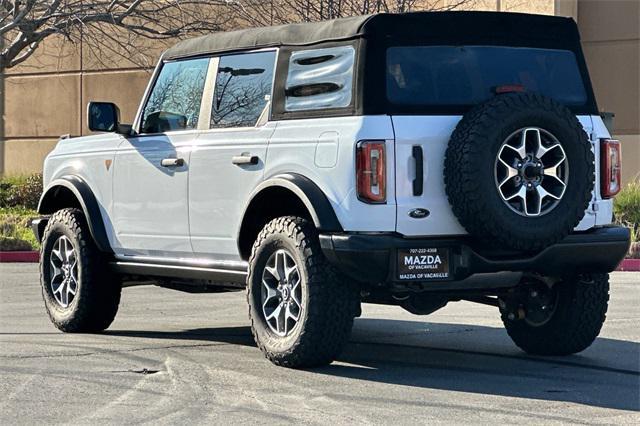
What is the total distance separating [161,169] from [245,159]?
106 cm

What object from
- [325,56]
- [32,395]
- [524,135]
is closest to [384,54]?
[325,56]

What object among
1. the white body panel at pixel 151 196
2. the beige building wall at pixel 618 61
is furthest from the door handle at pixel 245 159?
the beige building wall at pixel 618 61

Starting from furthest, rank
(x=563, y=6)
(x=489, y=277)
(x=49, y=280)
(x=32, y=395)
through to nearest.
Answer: (x=563, y=6) → (x=49, y=280) → (x=489, y=277) → (x=32, y=395)

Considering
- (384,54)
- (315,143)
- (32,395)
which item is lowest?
(32,395)

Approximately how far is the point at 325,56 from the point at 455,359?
7.06 feet

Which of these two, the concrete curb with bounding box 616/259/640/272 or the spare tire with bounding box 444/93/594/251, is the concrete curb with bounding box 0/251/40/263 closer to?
the concrete curb with bounding box 616/259/640/272

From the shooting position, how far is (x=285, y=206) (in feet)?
28.0

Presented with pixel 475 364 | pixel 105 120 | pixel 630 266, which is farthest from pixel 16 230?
pixel 475 364

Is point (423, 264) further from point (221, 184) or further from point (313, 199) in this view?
point (221, 184)

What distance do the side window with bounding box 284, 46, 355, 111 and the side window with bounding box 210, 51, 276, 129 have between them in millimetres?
235

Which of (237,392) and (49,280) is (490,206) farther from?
(49,280)

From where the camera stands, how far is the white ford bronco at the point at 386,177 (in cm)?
773

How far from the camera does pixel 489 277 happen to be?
7969 millimetres

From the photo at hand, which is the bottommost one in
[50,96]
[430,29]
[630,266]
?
[630,266]
